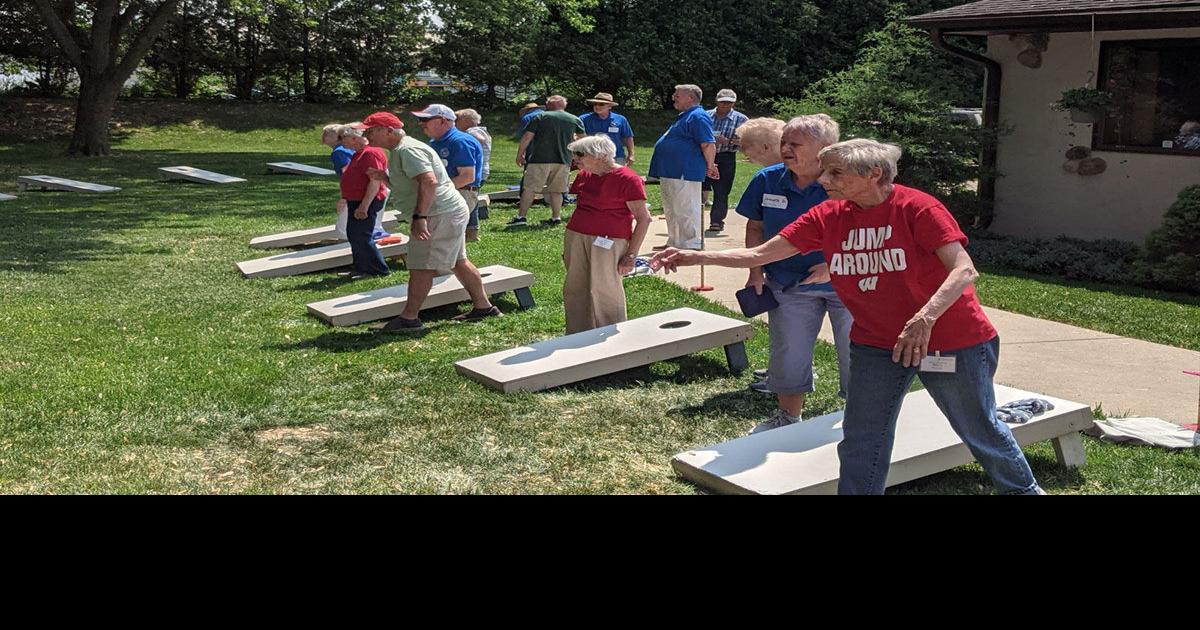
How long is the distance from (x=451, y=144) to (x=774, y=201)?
5949 millimetres

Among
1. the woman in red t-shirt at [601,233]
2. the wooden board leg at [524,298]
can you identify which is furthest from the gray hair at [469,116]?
the woman in red t-shirt at [601,233]

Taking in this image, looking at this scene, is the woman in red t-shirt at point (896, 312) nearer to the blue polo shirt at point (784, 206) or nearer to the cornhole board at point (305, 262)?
the blue polo shirt at point (784, 206)

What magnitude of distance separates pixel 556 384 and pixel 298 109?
29.2 metres

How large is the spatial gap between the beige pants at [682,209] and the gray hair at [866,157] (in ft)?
26.7

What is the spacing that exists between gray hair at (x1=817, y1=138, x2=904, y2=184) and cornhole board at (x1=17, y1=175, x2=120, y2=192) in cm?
1850

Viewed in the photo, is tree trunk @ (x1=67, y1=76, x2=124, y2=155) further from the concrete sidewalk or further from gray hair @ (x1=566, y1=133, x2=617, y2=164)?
gray hair @ (x1=566, y1=133, x2=617, y2=164)

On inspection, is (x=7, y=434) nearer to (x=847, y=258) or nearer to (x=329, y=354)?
(x=329, y=354)

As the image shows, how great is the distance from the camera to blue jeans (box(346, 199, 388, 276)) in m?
11.5

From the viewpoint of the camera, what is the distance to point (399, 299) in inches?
378

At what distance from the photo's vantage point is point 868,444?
14.7ft

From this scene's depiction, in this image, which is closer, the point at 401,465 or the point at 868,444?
the point at 868,444

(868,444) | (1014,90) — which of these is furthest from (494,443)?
(1014,90)

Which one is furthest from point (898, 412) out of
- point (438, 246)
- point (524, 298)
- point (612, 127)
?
point (612, 127)

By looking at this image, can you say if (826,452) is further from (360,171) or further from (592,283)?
(360,171)
